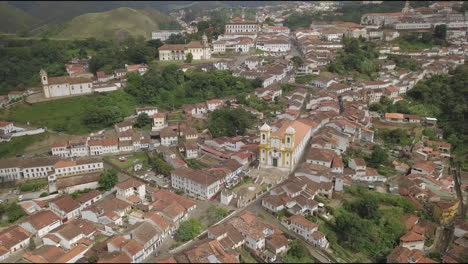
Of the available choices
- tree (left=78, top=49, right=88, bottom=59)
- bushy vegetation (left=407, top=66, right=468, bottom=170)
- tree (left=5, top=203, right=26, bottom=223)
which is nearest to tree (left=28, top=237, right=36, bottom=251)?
tree (left=5, top=203, right=26, bottom=223)

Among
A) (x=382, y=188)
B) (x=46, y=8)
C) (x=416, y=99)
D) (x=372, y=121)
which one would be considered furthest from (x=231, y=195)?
(x=46, y=8)

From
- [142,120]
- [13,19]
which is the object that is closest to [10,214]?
[142,120]

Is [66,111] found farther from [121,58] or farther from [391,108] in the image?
[391,108]

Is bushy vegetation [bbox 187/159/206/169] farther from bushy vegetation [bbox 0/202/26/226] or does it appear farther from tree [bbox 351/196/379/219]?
tree [bbox 351/196/379/219]

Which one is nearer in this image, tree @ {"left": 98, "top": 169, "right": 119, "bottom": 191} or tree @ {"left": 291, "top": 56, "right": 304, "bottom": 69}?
tree @ {"left": 98, "top": 169, "right": 119, "bottom": 191}

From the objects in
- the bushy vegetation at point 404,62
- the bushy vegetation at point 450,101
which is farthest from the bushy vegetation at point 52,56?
the bushy vegetation at point 450,101
